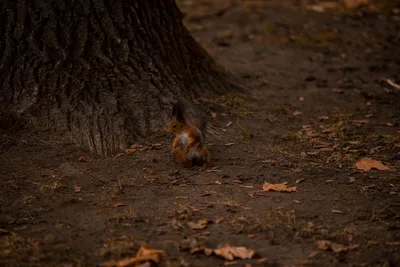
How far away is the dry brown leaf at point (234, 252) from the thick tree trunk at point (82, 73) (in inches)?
80.5

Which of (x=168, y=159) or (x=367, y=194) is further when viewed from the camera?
(x=168, y=159)

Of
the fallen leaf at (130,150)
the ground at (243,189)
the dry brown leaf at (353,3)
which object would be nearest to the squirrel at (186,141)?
the ground at (243,189)

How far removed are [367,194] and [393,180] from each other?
1.47 feet

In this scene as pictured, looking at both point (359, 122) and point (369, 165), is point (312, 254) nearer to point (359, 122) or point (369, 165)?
point (369, 165)

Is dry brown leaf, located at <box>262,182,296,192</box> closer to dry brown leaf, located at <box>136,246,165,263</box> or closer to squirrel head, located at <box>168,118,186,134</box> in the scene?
squirrel head, located at <box>168,118,186,134</box>

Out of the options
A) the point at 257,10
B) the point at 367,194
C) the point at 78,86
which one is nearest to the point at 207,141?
the point at 78,86

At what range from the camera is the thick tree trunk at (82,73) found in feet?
16.4

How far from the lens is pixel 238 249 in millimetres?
3303

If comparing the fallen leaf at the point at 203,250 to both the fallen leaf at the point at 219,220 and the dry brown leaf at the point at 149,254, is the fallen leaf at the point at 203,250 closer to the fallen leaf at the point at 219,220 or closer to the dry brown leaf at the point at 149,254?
the dry brown leaf at the point at 149,254

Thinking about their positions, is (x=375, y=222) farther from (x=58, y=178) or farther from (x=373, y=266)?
(x=58, y=178)

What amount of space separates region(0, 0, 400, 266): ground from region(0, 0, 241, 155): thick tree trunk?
0.92ft

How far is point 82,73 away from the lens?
203 inches

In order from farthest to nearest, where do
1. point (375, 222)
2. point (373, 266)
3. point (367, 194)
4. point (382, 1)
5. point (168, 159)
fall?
point (382, 1), point (168, 159), point (367, 194), point (375, 222), point (373, 266)

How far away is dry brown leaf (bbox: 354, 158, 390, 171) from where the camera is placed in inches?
185
